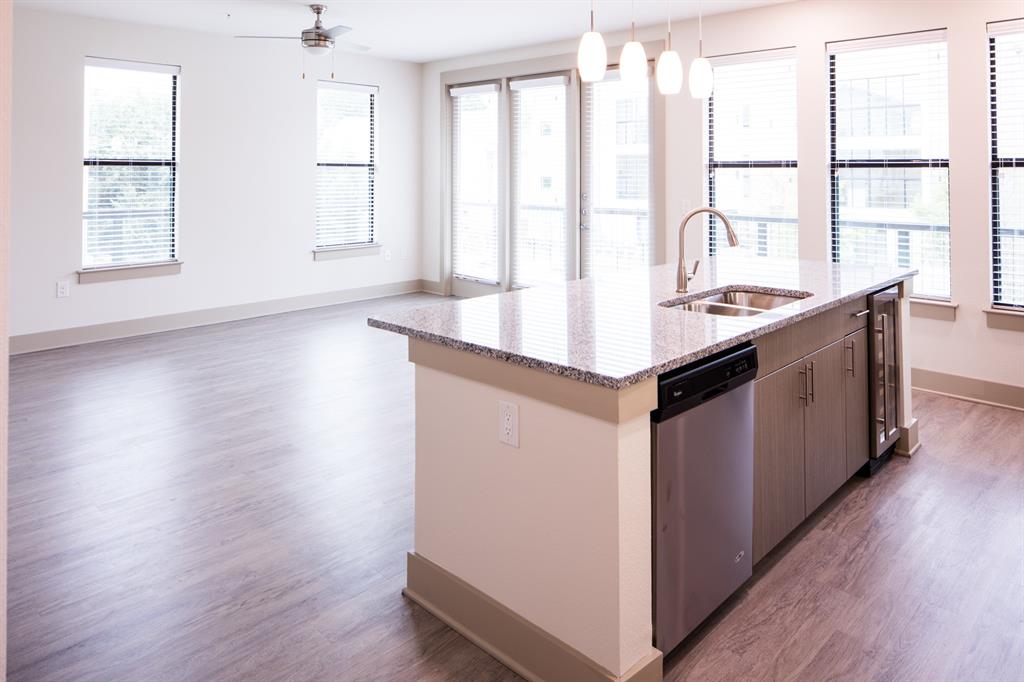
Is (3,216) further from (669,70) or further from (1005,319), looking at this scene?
(1005,319)

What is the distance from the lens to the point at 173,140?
6.59 meters

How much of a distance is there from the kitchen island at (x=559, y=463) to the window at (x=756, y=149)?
9.86ft

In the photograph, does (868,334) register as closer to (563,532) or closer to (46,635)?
(563,532)

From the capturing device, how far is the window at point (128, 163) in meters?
6.14

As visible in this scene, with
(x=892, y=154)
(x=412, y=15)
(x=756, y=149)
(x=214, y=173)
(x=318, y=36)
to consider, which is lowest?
(x=892, y=154)

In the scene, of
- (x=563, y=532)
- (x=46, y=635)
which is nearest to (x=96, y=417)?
(x=46, y=635)

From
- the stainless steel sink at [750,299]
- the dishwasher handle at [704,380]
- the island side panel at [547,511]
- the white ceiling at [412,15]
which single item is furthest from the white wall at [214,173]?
the dishwasher handle at [704,380]

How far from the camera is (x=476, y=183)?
26.7 ft

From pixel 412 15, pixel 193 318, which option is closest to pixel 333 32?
pixel 412 15

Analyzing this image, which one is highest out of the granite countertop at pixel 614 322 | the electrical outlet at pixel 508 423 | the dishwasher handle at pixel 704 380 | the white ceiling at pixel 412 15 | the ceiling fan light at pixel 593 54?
the white ceiling at pixel 412 15

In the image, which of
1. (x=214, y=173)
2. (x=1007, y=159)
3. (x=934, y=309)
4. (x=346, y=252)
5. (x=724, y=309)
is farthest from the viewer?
(x=346, y=252)

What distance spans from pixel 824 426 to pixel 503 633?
1.53 m

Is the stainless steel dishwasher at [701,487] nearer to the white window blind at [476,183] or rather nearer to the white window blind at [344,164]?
the white window blind at [476,183]

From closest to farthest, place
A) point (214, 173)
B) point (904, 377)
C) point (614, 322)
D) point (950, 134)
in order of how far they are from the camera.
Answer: point (614, 322), point (904, 377), point (950, 134), point (214, 173)
